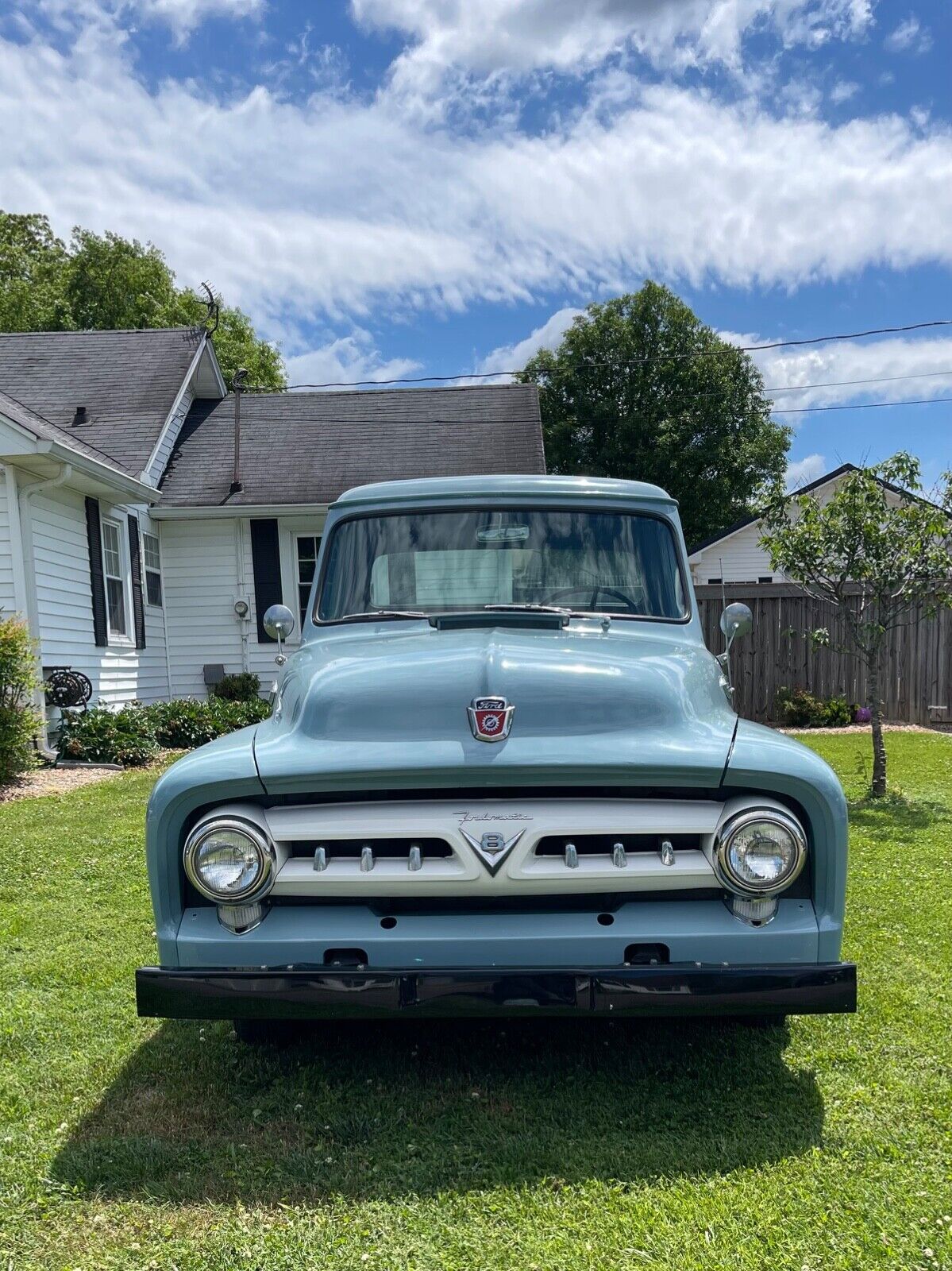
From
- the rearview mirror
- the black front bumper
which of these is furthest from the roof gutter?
the black front bumper

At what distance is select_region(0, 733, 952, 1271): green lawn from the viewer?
2.16 meters

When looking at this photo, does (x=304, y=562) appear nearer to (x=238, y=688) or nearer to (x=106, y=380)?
(x=238, y=688)

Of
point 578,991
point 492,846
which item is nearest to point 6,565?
point 492,846

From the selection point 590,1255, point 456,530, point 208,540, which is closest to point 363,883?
point 590,1255

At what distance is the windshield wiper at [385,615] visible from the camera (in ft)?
11.9

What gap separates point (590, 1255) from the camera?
2105 millimetres

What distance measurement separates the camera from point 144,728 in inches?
422

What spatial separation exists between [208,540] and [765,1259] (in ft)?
42.7

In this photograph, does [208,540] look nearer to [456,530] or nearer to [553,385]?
[456,530]

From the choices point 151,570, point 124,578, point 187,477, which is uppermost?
point 187,477

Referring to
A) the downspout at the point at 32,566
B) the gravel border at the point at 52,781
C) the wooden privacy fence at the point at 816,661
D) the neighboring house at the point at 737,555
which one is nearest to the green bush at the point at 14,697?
the gravel border at the point at 52,781

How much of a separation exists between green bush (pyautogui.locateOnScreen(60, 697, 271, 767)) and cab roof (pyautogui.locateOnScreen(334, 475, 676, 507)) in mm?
6664

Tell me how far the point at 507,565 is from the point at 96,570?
9251 mm

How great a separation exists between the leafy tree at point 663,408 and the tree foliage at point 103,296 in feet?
37.9
